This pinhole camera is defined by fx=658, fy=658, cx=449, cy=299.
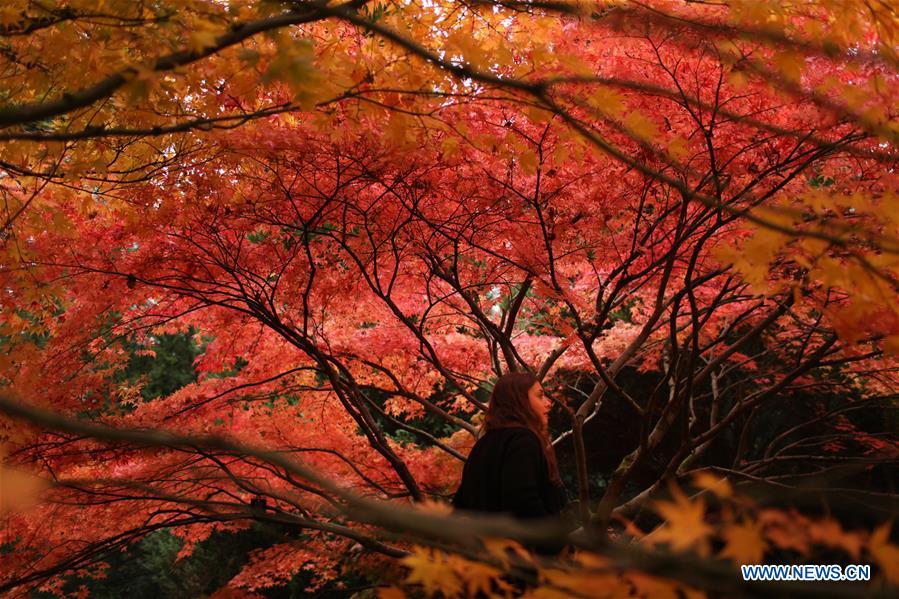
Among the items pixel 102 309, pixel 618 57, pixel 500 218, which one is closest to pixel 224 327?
pixel 102 309

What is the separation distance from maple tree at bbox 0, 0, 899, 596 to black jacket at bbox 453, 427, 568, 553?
0.45 metres

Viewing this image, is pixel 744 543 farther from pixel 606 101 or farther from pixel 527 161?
pixel 527 161

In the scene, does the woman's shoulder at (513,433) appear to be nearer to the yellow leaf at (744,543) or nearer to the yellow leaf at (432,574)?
the yellow leaf at (432,574)

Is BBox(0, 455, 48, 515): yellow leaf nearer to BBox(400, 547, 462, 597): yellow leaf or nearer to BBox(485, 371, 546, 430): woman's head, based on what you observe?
BBox(400, 547, 462, 597): yellow leaf

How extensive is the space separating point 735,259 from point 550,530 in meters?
1.29

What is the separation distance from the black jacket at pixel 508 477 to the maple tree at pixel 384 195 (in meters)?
0.45

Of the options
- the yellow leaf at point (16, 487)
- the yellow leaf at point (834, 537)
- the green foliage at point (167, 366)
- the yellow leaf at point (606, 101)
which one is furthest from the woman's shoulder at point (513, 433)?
the green foliage at point (167, 366)

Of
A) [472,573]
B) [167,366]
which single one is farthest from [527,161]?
[167,366]

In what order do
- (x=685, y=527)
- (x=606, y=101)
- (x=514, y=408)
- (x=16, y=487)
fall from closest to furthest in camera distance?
(x=685, y=527), (x=16, y=487), (x=606, y=101), (x=514, y=408)

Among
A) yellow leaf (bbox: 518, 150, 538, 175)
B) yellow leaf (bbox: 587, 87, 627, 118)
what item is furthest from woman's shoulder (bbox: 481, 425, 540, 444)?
yellow leaf (bbox: 587, 87, 627, 118)

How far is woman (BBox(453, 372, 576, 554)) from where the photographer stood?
2562 mm

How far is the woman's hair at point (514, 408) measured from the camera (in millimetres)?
2768

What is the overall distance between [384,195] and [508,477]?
2.03 metres

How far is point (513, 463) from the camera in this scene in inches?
104
